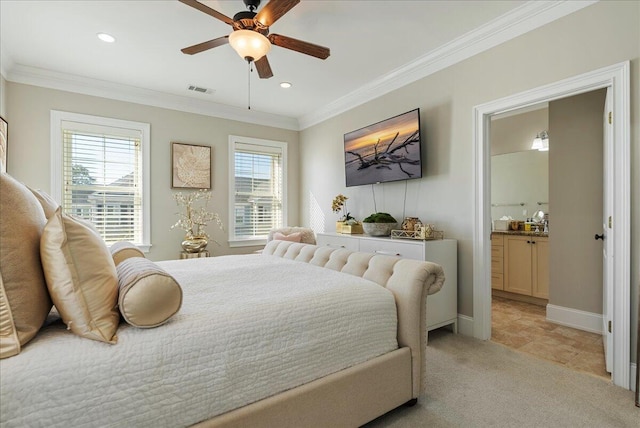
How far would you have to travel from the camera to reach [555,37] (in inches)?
92.5

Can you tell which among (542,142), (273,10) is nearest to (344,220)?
(273,10)

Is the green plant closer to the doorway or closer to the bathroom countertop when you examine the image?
the doorway

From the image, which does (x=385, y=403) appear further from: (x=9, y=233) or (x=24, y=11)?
(x=24, y=11)

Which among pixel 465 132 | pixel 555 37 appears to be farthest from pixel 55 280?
pixel 555 37

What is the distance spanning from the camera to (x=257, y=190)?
509 centimetres

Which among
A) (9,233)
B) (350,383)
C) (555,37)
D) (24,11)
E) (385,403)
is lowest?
(385,403)

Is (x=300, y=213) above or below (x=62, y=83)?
below

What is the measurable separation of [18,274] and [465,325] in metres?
3.14

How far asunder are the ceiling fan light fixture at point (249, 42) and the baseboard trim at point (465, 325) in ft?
9.37

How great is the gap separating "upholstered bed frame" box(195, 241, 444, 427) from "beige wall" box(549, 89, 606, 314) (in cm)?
234

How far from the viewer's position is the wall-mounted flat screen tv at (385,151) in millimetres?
3246

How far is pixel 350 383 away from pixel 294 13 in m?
2.66

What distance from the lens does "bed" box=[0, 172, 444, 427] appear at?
3.04 ft

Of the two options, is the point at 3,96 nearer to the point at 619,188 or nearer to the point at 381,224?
the point at 381,224
